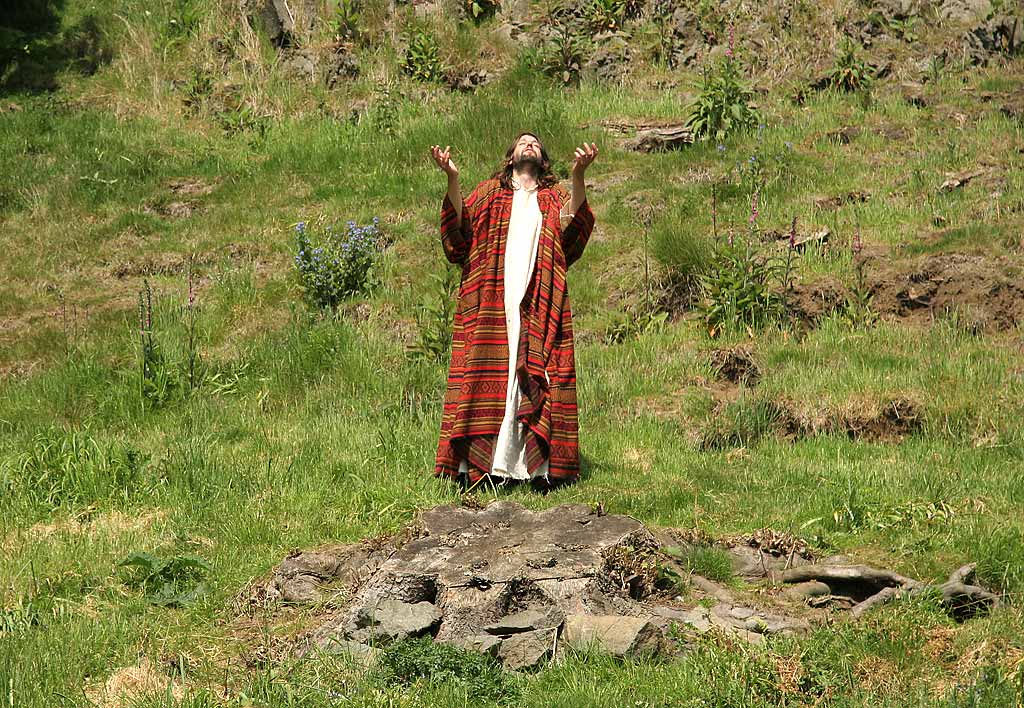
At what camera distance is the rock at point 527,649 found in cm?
536

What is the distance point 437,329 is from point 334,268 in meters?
1.23

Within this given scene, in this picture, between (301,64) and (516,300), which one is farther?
(301,64)

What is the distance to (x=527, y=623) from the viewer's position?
553cm

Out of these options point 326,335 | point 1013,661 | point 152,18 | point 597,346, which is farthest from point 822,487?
point 152,18

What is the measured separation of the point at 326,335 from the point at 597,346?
2.10 meters

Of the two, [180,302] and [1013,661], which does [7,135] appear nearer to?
[180,302]

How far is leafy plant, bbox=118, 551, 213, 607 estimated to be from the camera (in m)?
6.38

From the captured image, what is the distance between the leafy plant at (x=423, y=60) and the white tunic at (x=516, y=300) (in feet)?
23.8

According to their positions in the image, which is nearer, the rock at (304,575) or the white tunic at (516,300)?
the rock at (304,575)

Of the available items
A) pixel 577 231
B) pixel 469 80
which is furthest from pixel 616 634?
pixel 469 80

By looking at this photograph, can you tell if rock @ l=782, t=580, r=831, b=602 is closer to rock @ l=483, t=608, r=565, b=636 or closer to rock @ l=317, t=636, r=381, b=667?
rock @ l=483, t=608, r=565, b=636

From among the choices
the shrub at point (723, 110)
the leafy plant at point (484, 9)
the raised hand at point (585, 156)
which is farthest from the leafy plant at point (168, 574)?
the leafy plant at point (484, 9)

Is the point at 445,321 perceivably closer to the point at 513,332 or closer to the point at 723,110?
the point at 513,332

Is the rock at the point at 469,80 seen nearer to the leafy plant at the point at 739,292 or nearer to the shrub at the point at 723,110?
the shrub at the point at 723,110
